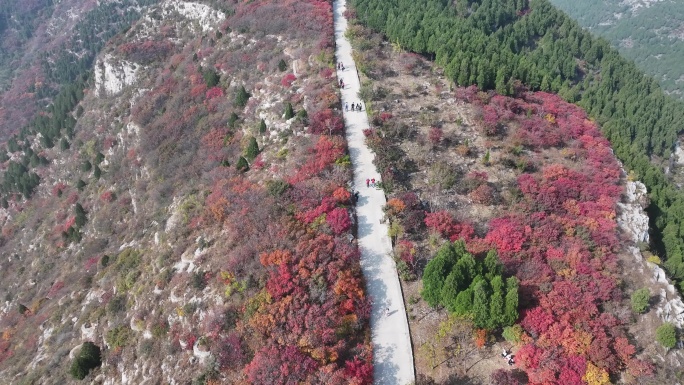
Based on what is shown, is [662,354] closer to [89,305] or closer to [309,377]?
[309,377]

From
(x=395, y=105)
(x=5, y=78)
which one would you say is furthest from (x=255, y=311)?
(x=5, y=78)

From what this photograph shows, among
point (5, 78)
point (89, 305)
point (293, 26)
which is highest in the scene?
point (293, 26)

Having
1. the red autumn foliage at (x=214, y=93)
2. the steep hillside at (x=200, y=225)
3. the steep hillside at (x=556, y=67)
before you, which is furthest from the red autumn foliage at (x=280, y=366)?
the red autumn foliage at (x=214, y=93)

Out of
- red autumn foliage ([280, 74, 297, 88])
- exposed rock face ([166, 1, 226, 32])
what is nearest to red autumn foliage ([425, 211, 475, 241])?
red autumn foliage ([280, 74, 297, 88])

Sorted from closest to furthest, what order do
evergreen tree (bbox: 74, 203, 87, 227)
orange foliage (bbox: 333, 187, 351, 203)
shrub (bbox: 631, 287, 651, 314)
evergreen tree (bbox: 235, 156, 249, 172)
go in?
1. shrub (bbox: 631, 287, 651, 314)
2. orange foliage (bbox: 333, 187, 351, 203)
3. evergreen tree (bbox: 235, 156, 249, 172)
4. evergreen tree (bbox: 74, 203, 87, 227)

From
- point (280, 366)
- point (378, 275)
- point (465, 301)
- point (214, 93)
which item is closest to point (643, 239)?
point (465, 301)

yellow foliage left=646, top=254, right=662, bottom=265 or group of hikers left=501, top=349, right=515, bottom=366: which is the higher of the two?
yellow foliage left=646, top=254, right=662, bottom=265

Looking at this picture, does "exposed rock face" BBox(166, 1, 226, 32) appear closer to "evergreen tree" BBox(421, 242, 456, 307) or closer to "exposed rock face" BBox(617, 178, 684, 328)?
"evergreen tree" BBox(421, 242, 456, 307)
